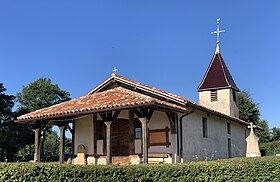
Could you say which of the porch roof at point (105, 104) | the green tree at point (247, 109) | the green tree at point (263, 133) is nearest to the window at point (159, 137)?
the porch roof at point (105, 104)

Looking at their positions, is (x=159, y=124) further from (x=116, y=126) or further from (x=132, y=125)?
(x=116, y=126)

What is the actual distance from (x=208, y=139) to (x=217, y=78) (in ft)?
30.7

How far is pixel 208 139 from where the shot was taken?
64.8 feet

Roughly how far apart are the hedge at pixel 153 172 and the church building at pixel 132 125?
374cm

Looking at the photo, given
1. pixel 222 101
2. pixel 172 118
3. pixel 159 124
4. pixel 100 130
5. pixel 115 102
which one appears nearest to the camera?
pixel 115 102

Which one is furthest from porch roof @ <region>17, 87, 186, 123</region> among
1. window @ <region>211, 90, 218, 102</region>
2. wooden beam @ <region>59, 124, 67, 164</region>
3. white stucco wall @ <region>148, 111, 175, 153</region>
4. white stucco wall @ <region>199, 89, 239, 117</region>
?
window @ <region>211, 90, 218, 102</region>

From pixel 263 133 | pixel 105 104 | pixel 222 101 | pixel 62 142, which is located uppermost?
pixel 222 101

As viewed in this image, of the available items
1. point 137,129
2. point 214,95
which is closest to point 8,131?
point 214,95

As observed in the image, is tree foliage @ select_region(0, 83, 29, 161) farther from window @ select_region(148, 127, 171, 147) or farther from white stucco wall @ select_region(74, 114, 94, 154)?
window @ select_region(148, 127, 171, 147)

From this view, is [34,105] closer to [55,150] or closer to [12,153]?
[55,150]

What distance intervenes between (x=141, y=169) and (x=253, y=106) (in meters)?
36.6

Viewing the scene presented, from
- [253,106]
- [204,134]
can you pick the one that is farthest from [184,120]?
[253,106]

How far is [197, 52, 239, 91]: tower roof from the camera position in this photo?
90.7 feet

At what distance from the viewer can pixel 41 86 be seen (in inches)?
2025
